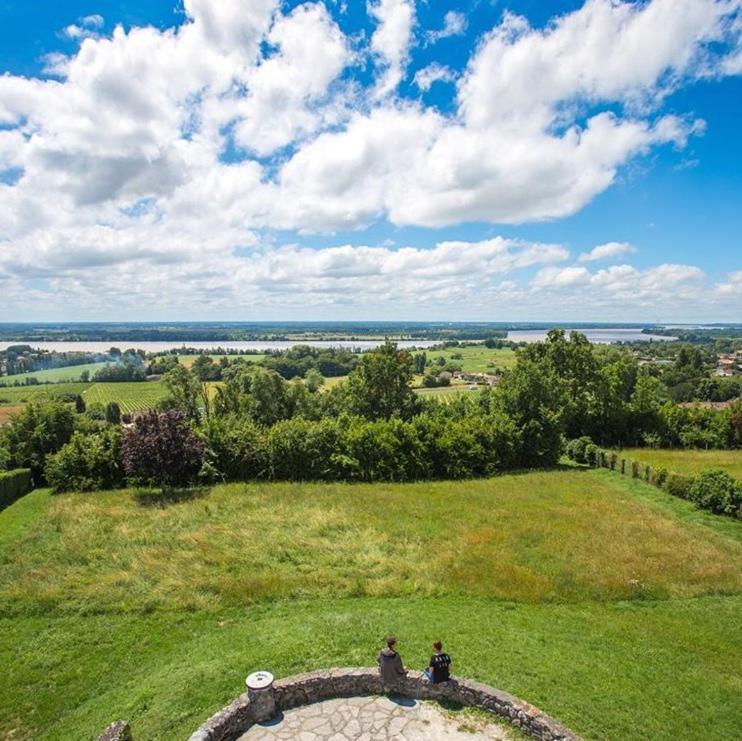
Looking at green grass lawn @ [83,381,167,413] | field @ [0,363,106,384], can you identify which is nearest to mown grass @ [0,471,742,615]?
A: green grass lawn @ [83,381,167,413]

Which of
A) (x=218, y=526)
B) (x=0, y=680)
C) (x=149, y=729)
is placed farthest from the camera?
(x=218, y=526)

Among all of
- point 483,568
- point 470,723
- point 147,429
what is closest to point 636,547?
point 483,568

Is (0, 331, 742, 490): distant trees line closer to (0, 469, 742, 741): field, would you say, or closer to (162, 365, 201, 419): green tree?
(162, 365, 201, 419): green tree

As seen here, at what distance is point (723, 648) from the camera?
1191cm

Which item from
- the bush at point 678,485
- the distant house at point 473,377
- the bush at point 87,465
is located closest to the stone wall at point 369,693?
the bush at point 678,485

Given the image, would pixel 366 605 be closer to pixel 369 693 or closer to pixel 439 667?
pixel 369 693

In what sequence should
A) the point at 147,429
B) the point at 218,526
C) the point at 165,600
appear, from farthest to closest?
the point at 147,429 → the point at 218,526 → the point at 165,600

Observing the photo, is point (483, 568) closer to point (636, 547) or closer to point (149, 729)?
point (636, 547)

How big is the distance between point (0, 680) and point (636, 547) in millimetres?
19465

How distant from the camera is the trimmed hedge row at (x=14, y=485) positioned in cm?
2603

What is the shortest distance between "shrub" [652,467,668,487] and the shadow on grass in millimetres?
24951

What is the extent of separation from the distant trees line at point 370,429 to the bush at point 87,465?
0.19 ft

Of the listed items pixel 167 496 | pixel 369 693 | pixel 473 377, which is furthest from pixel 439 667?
pixel 473 377

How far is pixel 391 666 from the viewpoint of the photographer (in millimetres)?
9430
